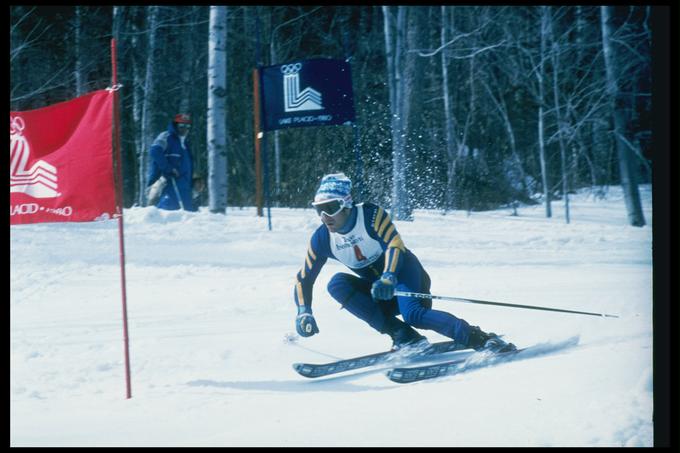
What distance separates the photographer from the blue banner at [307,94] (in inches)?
198

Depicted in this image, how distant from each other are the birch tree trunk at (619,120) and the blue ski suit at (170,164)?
14.1 feet

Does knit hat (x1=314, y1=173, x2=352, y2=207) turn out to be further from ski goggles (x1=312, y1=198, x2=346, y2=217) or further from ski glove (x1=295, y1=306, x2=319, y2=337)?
ski glove (x1=295, y1=306, x2=319, y2=337)

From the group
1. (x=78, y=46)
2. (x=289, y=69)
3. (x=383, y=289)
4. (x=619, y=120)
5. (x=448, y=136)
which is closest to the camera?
(x=383, y=289)

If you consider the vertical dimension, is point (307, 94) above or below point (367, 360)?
above

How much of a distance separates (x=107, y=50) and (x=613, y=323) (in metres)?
7.61

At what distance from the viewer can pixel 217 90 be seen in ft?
22.2

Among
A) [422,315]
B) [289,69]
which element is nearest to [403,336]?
[422,315]

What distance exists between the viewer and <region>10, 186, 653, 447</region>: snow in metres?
3.05

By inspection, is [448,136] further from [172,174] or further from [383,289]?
[383,289]

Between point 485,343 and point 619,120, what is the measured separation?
4857 millimetres

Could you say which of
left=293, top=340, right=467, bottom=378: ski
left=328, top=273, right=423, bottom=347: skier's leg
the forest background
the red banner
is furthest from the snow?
the red banner

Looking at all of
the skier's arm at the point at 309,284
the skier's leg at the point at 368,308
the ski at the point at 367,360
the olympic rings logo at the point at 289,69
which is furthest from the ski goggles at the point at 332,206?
the olympic rings logo at the point at 289,69

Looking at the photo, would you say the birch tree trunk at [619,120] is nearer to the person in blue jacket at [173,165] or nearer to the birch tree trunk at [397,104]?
the birch tree trunk at [397,104]

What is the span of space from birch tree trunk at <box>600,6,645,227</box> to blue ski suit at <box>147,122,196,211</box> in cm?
429
